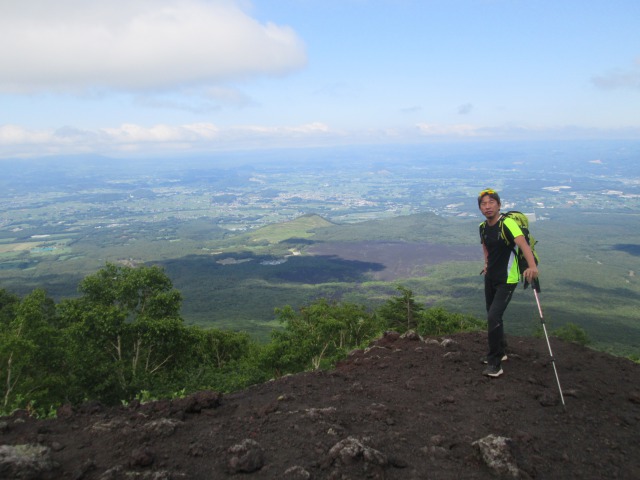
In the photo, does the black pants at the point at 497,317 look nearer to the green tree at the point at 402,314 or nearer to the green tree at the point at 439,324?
the green tree at the point at 439,324

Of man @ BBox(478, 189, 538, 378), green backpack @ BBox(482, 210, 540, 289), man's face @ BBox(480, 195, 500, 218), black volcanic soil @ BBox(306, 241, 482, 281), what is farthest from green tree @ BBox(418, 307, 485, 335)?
black volcanic soil @ BBox(306, 241, 482, 281)

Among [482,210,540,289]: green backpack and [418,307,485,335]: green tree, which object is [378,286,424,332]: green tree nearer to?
[418,307,485,335]: green tree

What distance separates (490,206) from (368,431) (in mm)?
4330

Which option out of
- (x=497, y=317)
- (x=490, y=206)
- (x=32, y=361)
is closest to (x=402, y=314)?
(x=32, y=361)

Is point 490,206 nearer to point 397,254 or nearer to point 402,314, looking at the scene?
point 402,314

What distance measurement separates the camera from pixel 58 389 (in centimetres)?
1427

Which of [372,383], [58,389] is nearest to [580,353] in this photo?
[372,383]

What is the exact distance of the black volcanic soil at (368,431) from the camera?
4.03 metres

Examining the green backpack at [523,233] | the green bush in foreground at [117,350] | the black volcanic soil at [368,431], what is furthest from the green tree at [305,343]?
the green backpack at [523,233]

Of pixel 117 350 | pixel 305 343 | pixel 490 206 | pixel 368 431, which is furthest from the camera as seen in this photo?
pixel 305 343

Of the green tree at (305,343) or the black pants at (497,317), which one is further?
the green tree at (305,343)

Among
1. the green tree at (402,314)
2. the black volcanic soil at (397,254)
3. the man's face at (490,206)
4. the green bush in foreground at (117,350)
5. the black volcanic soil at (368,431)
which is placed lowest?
the black volcanic soil at (397,254)

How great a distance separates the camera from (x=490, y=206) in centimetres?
690

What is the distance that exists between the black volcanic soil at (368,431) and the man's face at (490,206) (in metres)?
2.92
